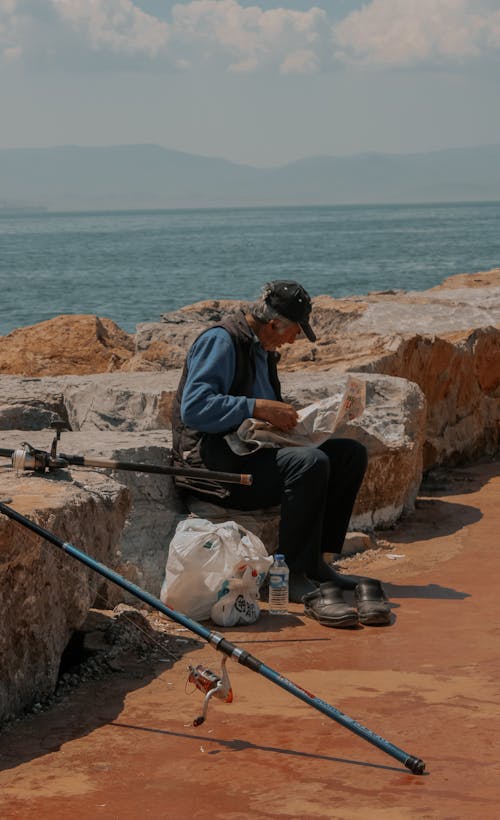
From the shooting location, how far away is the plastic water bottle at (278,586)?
5684mm

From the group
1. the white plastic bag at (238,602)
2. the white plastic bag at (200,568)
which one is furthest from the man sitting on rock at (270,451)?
the white plastic bag at (200,568)

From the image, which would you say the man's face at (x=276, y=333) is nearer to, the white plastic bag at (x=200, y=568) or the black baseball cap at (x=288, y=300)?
the black baseball cap at (x=288, y=300)

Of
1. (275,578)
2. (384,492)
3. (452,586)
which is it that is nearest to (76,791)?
(275,578)

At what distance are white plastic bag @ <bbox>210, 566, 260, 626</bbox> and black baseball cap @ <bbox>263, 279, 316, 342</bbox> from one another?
46.8 inches

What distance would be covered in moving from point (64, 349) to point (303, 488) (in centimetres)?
625

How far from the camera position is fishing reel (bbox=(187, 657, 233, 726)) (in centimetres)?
411

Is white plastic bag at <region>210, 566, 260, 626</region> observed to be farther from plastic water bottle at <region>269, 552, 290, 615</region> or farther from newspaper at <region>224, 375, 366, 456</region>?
newspaper at <region>224, 375, 366, 456</region>

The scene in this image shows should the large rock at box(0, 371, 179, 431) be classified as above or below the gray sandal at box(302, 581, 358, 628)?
above

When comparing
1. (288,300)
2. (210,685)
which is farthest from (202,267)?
(210,685)

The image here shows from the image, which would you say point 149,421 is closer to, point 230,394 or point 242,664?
point 230,394

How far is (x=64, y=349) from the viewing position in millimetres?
11625

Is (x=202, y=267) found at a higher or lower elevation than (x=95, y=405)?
lower

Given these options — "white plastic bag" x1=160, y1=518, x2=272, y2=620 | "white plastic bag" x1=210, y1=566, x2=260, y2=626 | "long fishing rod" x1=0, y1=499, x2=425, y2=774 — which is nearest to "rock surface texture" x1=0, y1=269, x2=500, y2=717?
"long fishing rod" x1=0, y1=499, x2=425, y2=774

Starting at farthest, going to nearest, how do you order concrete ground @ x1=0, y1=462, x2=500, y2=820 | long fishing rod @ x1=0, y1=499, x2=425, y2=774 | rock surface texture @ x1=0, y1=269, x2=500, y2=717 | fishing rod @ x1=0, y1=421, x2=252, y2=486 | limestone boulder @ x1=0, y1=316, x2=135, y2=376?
limestone boulder @ x1=0, y1=316, x2=135, y2=376 → fishing rod @ x1=0, y1=421, x2=252, y2=486 → rock surface texture @ x1=0, y1=269, x2=500, y2=717 → long fishing rod @ x1=0, y1=499, x2=425, y2=774 → concrete ground @ x1=0, y1=462, x2=500, y2=820
